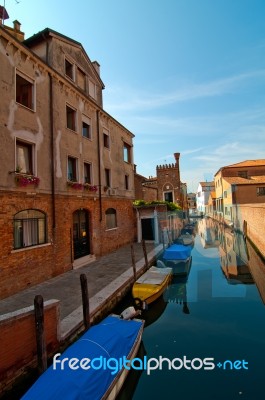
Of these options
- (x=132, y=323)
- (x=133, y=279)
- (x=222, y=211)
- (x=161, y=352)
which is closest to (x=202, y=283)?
(x=133, y=279)

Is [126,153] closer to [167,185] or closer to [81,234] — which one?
[81,234]

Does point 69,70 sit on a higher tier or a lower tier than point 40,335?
higher

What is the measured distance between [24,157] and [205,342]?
9.42 metres

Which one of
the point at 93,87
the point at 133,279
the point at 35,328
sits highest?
the point at 93,87

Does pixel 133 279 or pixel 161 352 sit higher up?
pixel 133 279

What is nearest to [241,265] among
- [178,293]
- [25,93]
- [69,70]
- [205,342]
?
[178,293]

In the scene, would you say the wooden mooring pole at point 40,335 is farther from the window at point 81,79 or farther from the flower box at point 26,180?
the window at point 81,79

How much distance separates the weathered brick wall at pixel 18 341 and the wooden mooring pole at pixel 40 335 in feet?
0.54

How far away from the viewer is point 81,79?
1425 centimetres

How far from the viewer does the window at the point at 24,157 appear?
9216mm

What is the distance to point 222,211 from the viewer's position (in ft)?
132

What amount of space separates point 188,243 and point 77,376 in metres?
17.9

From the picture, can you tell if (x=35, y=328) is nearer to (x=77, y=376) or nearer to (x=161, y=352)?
(x=77, y=376)

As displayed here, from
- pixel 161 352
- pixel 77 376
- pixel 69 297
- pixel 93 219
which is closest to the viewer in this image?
pixel 77 376
